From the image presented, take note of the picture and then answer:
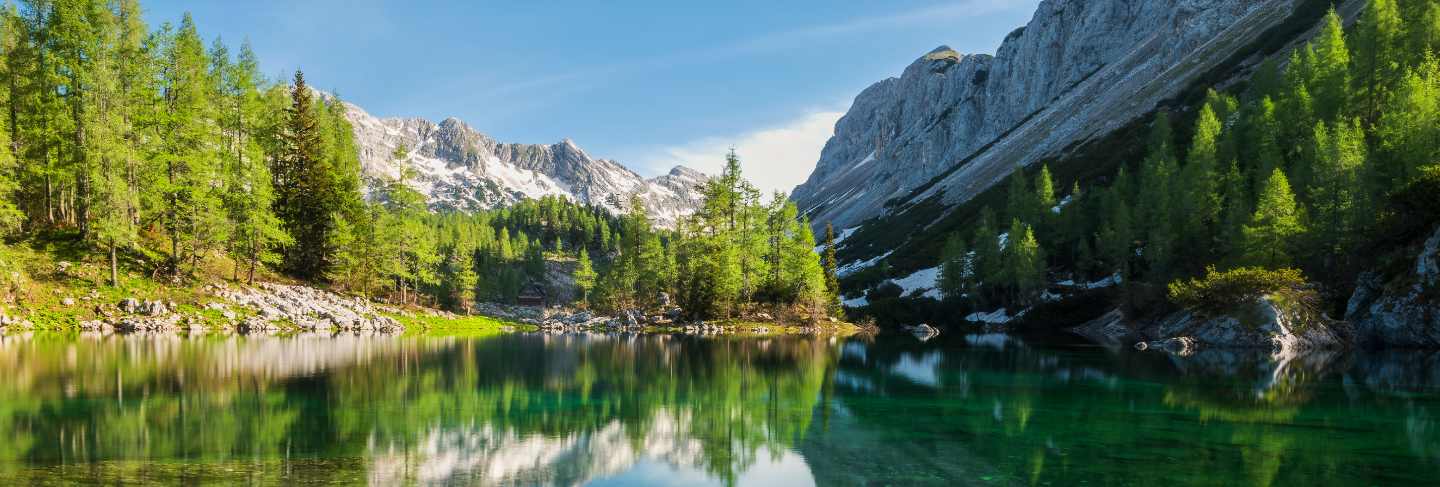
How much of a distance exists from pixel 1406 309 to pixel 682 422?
45.2 metres

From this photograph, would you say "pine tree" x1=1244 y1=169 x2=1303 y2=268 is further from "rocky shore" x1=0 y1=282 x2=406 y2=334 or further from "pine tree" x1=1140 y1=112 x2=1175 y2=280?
"rocky shore" x1=0 y1=282 x2=406 y2=334

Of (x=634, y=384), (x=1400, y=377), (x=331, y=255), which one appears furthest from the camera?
(x=331, y=255)

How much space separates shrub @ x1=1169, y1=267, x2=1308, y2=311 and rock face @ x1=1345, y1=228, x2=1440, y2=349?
3639mm

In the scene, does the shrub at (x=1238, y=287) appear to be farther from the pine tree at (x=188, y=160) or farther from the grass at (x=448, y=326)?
the pine tree at (x=188, y=160)

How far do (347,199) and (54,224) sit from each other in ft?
61.7

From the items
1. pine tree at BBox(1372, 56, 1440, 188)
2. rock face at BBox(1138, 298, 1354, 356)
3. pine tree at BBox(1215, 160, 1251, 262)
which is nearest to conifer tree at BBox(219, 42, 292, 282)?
Result: rock face at BBox(1138, 298, 1354, 356)

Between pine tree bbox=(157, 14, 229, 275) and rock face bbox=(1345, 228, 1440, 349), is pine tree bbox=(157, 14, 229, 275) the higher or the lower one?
the higher one

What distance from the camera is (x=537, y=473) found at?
38.5 feet

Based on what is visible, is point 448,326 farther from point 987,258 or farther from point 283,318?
point 987,258

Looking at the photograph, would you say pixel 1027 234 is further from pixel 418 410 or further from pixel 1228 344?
pixel 418 410

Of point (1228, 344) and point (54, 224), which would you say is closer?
point (54, 224)

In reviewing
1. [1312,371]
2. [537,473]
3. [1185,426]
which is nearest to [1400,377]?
[1312,371]

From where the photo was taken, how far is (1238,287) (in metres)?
48.0

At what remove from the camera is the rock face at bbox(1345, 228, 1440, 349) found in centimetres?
3878
